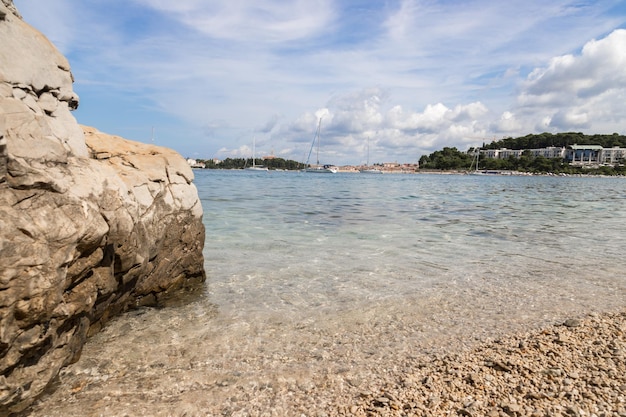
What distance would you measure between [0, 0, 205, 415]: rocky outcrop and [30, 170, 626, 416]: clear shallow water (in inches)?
19.3

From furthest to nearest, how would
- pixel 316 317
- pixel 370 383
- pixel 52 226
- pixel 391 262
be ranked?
pixel 391 262 < pixel 316 317 < pixel 370 383 < pixel 52 226

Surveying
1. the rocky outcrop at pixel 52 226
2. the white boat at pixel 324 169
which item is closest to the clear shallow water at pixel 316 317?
the rocky outcrop at pixel 52 226

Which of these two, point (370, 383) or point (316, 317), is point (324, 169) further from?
point (370, 383)

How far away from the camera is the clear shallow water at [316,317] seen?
4.09 m

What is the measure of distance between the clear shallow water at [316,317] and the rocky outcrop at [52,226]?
19.3 inches

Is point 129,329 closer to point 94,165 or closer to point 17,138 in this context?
point 94,165

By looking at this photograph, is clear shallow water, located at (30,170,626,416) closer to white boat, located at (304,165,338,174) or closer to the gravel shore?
the gravel shore

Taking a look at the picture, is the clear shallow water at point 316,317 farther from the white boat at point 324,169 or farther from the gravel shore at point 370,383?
the white boat at point 324,169

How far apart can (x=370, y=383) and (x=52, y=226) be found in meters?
3.37

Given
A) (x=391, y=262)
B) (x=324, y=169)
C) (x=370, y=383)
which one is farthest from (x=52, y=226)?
(x=324, y=169)

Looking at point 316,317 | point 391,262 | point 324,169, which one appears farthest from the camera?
point 324,169

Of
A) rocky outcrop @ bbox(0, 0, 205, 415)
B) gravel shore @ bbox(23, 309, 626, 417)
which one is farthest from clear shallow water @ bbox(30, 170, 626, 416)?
rocky outcrop @ bbox(0, 0, 205, 415)

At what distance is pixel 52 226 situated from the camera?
136 inches

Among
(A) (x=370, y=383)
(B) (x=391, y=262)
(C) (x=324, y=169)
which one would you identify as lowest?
(C) (x=324, y=169)
